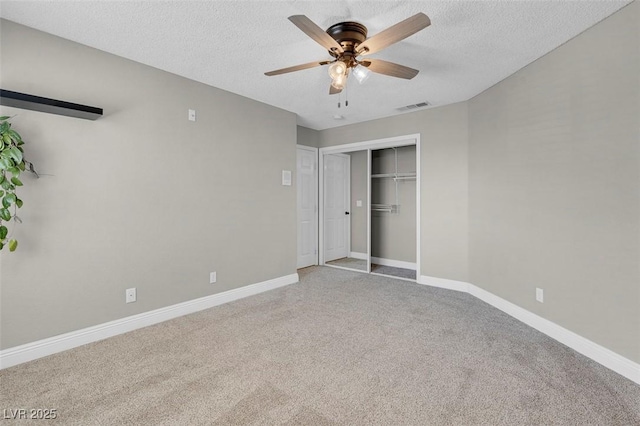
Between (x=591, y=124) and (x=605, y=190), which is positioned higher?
(x=591, y=124)

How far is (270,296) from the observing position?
13.0 feet

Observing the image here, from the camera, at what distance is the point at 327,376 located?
7.09 ft

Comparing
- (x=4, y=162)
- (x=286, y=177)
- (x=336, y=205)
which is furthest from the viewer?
(x=336, y=205)

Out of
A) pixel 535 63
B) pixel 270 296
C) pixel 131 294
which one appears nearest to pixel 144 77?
pixel 131 294

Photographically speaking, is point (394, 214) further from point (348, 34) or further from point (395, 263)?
point (348, 34)

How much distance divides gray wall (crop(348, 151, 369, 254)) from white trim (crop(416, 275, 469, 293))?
1.85m

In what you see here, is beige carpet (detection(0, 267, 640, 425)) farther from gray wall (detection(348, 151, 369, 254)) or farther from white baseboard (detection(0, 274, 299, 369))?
gray wall (detection(348, 151, 369, 254))

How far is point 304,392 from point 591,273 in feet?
8.03

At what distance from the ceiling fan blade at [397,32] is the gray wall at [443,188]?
2527 millimetres

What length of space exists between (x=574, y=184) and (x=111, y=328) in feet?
14.3

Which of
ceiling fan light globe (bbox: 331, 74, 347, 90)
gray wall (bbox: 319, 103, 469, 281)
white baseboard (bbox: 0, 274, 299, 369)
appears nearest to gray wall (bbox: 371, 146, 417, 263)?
gray wall (bbox: 319, 103, 469, 281)

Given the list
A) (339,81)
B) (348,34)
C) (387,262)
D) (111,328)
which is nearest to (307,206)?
(387,262)

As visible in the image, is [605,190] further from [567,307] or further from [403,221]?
[403,221]

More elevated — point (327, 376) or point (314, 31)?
point (314, 31)
